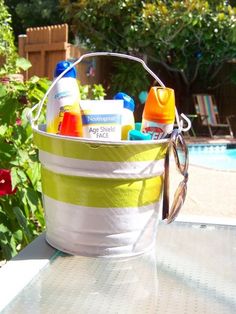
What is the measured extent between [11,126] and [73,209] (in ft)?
2.89

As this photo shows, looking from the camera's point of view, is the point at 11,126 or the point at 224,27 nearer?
the point at 11,126

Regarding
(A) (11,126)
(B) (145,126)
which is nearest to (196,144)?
(A) (11,126)

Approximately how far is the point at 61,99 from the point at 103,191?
241mm

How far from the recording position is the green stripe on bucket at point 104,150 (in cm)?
100

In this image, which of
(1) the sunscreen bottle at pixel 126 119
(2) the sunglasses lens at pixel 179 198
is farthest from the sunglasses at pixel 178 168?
(1) the sunscreen bottle at pixel 126 119

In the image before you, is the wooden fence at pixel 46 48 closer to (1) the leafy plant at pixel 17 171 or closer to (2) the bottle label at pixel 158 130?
(1) the leafy plant at pixel 17 171

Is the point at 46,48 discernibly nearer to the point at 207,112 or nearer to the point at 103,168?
the point at 207,112

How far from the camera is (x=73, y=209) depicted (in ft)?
3.45

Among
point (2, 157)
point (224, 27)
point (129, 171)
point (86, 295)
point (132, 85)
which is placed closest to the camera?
point (86, 295)

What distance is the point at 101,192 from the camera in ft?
3.38

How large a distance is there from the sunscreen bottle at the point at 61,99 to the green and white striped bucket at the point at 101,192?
54 mm

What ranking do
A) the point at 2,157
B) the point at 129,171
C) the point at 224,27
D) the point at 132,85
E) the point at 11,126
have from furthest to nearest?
1. the point at 132,85
2. the point at 224,27
3. the point at 11,126
4. the point at 2,157
5. the point at 129,171

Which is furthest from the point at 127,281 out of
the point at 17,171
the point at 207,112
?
the point at 207,112

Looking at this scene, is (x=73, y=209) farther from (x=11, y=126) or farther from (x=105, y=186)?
(x=11, y=126)
